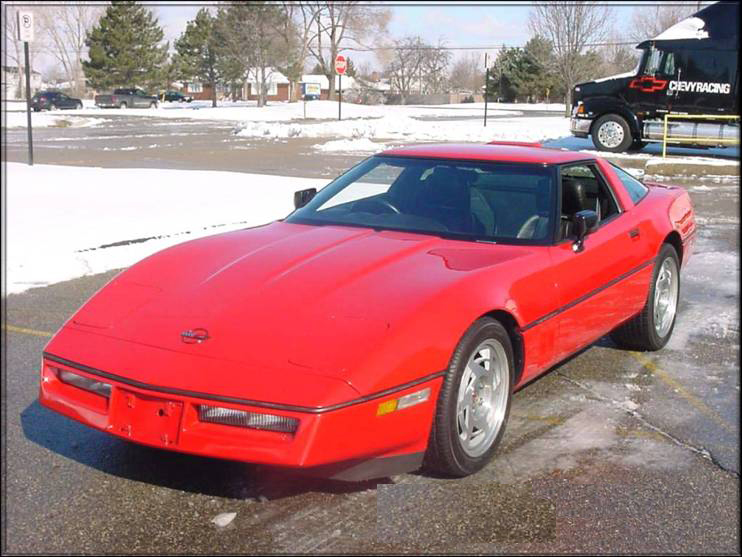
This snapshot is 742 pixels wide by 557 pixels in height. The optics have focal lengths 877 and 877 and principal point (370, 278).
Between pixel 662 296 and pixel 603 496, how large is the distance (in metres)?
2.52

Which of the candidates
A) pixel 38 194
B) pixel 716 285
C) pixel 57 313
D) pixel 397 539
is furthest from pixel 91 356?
pixel 38 194

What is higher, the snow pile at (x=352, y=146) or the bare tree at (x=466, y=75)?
the bare tree at (x=466, y=75)

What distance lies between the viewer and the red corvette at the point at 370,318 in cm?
317

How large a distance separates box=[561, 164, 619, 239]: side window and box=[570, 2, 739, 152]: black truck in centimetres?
1541

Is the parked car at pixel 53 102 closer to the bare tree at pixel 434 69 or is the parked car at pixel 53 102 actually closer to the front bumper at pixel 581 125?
the bare tree at pixel 434 69

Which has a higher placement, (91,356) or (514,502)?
(91,356)

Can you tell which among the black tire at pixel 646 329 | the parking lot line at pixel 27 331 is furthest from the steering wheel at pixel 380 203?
the parking lot line at pixel 27 331

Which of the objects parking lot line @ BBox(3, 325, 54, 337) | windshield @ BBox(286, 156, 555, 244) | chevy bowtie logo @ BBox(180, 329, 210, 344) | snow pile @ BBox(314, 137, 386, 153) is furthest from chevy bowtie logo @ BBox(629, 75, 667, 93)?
chevy bowtie logo @ BBox(180, 329, 210, 344)

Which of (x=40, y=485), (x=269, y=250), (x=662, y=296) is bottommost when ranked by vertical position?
(x=40, y=485)

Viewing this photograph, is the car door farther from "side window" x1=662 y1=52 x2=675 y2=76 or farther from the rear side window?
"side window" x1=662 y1=52 x2=675 y2=76

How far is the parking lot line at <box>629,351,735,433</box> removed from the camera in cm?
449

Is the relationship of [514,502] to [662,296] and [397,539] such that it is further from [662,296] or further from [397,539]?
[662,296]

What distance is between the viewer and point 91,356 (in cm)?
352

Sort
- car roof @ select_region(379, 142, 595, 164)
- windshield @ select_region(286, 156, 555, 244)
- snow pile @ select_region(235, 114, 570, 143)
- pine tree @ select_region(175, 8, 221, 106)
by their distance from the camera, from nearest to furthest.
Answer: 1. windshield @ select_region(286, 156, 555, 244)
2. car roof @ select_region(379, 142, 595, 164)
3. snow pile @ select_region(235, 114, 570, 143)
4. pine tree @ select_region(175, 8, 221, 106)
